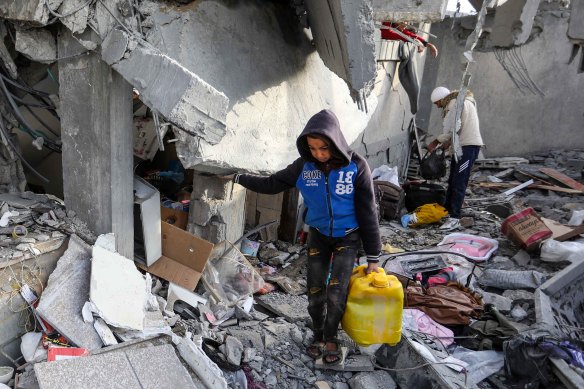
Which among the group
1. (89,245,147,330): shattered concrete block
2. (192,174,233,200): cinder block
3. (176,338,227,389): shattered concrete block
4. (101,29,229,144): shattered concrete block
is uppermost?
(101,29,229,144): shattered concrete block

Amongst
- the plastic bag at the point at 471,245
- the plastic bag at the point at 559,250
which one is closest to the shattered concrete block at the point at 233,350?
the plastic bag at the point at 471,245

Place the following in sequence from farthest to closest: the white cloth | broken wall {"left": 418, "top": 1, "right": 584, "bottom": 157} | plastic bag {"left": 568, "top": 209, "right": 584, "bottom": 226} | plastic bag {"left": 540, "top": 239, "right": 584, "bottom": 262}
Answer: broken wall {"left": 418, "top": 1, "right": 584, "bottom": 157} → the white cloth → plastic bag {"left": 568, "top": 209, "right": 584, "bottom": 226} → plastic bag {"left": 540, "top": 239, "right": 584, "bottom": 262}

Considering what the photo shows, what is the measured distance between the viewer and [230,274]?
17.0 ft

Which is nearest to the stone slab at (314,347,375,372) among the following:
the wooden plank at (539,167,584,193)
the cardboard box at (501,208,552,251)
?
the cardboard box at (501,208,552,251)

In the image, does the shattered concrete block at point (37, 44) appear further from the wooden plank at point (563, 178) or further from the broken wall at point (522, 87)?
the broken wall at point (522, 87)

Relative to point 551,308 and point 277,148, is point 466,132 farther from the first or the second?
point 277,148

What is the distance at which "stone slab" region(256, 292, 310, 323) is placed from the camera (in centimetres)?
489

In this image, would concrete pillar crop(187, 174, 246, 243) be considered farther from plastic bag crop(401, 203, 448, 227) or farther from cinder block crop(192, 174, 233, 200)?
plastic bag crop(401, 203, 448, 227)

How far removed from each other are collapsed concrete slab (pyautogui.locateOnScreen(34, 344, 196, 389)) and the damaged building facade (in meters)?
0.01

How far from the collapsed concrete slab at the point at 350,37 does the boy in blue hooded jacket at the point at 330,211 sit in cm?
57

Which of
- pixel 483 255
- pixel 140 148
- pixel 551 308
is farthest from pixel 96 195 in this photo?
pixel 483 255

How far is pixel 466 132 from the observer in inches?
317

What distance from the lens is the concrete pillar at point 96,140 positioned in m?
3.70

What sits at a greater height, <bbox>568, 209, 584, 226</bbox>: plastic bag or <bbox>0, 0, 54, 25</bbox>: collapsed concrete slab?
<bbox>0, 0, 54, 25</bbox>: collapsed concrete slab
